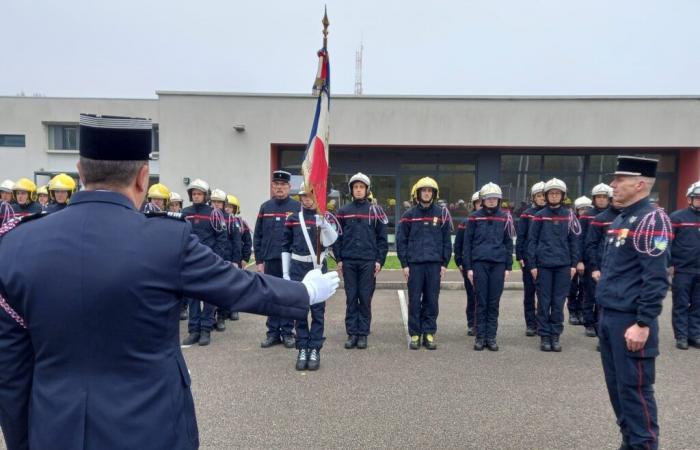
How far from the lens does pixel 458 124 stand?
16172 mm

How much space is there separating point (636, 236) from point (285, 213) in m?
4.86

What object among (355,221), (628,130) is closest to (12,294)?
(355,221)

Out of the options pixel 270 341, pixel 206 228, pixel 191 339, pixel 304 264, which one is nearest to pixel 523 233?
pixel 304 264

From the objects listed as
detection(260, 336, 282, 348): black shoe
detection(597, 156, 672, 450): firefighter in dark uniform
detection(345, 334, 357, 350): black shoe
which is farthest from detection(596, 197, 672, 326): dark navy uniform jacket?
detection(260, 336, 282, 348): black shoe

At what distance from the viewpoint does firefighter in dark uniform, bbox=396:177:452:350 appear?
21.5 feet

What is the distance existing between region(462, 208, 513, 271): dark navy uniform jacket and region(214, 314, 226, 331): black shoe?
4003 mm

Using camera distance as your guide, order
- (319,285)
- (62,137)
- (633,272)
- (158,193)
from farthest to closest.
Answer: (62,137)
(158,193)
(633,272)
(319,285)

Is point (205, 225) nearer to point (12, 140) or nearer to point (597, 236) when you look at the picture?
point (597, 236)

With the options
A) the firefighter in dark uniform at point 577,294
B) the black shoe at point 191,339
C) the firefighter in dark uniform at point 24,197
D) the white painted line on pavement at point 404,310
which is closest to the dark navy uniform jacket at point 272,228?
the black shoe at point 191,339

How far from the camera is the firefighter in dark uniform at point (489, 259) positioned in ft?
21.3

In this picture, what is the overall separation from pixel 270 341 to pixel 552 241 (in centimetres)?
436

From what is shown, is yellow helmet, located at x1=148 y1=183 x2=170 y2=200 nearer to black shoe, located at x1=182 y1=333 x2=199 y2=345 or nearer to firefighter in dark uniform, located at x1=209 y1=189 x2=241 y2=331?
firefighter in dark uniform, located at x1=209 y1=189 x2=241 y2=331

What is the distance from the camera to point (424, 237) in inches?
261

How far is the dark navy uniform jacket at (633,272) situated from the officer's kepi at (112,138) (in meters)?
3.31
